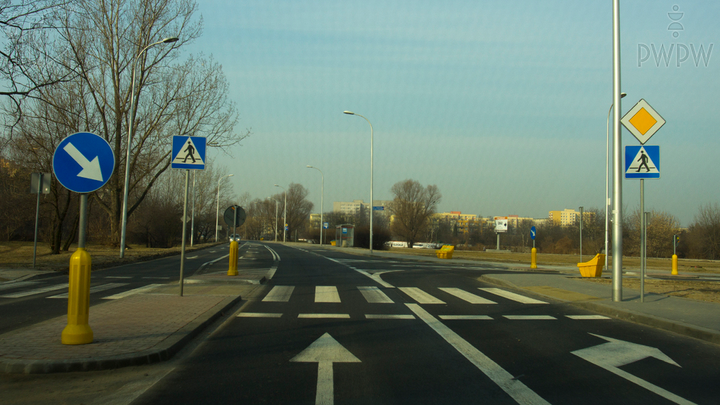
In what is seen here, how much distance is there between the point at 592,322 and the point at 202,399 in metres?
6.89

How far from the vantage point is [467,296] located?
1148 centimetres

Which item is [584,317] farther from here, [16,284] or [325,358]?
[16,284]

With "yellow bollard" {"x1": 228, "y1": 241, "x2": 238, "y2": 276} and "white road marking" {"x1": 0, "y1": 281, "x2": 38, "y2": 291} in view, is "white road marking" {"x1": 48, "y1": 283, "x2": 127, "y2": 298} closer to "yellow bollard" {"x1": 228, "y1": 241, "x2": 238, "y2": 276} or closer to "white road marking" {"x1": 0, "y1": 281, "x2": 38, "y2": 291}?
"white road marking" {"x1": 0, "y1": 281, "x2": 38, "y2": 291}

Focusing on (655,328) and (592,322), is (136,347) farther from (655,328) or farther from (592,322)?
(655,328)

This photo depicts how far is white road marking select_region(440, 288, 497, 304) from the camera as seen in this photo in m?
10.6

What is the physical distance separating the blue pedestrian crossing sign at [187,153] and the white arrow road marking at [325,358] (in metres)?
4.72

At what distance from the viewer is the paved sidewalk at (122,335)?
4.78 metres

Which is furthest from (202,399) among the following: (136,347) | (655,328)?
(655,328)

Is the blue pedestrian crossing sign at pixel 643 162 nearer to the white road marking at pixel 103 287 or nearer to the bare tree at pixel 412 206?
the white road marking at pixel 103 287

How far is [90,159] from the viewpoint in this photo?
585 cm

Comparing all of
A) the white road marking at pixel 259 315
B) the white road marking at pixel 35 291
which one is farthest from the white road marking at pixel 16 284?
the white road marking at pixel 259 315

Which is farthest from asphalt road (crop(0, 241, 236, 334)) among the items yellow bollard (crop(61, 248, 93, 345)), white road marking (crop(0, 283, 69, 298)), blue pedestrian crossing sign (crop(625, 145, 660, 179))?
blue pedestrian crossing sign (crop(625, 145, 660, 179))

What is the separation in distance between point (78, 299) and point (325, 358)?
289cm

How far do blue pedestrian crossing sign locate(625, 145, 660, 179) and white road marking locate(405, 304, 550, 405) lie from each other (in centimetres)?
558
